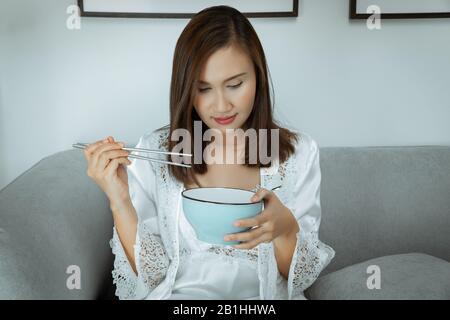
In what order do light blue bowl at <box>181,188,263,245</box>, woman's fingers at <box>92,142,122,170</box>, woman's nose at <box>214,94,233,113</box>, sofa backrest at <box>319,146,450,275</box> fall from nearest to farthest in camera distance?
light blue bowl at <box>181,188,263,245</box> < woman's fingers at <box>92,142,122,170</box> < woman's nose at <box>214,94,233,113</box> < sofa backrest at <box>319,146,450,275</box>

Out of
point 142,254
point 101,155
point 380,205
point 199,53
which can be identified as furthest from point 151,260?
point 380,205

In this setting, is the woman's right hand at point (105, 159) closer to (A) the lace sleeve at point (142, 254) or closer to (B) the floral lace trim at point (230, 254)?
(A) the lace sleeve at point (142, 254)

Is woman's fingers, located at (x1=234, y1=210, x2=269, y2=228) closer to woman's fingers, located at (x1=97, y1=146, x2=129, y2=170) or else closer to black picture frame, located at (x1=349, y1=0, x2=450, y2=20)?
woman's fingers, located at (x1=97, y1=146, x2=129, y2=170)

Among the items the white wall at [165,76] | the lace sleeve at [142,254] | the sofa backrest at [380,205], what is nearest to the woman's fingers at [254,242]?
the lace sleeve at [142,254]

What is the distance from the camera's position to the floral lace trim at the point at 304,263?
3.06 ft

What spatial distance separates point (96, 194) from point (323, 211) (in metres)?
0.57

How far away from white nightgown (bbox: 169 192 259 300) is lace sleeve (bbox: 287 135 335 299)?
8cm


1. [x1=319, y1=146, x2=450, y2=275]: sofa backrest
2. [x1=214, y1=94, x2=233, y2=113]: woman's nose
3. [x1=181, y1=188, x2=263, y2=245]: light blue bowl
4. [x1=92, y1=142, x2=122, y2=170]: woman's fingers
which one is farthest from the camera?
[x1=319, y1=146, x2=450, y2=275]: sofa backrest

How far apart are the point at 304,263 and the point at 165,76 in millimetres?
675

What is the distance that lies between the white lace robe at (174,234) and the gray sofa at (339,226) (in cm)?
9

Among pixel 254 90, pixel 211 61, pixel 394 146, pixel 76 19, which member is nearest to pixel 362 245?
pixel 394 146

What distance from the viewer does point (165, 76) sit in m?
1.36

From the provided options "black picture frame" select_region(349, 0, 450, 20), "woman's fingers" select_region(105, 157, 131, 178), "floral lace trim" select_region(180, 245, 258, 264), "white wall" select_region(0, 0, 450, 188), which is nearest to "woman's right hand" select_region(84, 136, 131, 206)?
"woman's fingers" select_region(105, 157, 131, 178)

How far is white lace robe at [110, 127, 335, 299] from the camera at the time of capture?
928mm
